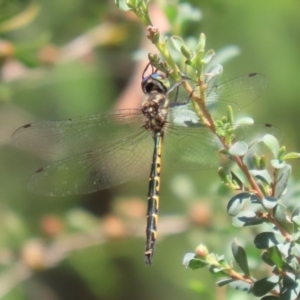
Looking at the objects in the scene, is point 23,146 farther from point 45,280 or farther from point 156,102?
point 45,280

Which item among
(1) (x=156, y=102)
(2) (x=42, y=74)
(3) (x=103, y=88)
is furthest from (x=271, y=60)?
(1) (x=156, y=102)

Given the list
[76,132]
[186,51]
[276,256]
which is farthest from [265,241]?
[76,132]

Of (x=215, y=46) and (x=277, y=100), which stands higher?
(x=215, y=46)

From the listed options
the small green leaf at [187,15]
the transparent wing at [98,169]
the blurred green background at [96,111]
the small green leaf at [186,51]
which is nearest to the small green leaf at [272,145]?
the small green leaf at [186,51]

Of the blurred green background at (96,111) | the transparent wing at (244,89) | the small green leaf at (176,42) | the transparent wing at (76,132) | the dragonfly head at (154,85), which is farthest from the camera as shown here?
the blurred green background at (96,111)

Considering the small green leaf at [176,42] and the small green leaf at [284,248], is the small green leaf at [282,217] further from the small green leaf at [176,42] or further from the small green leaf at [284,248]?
the small green leaf at [176,42]

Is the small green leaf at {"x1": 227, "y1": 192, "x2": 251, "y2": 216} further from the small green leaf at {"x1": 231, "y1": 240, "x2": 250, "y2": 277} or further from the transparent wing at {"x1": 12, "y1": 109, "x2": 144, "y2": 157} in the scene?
the transparent wing at {"x1": 12, "y1": 109, "x2": 144, "y2": 157}

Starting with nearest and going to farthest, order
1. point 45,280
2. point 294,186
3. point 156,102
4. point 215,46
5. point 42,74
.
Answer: point 294,186
point 156,102
point 42,74
point 215,46
point 45,280
